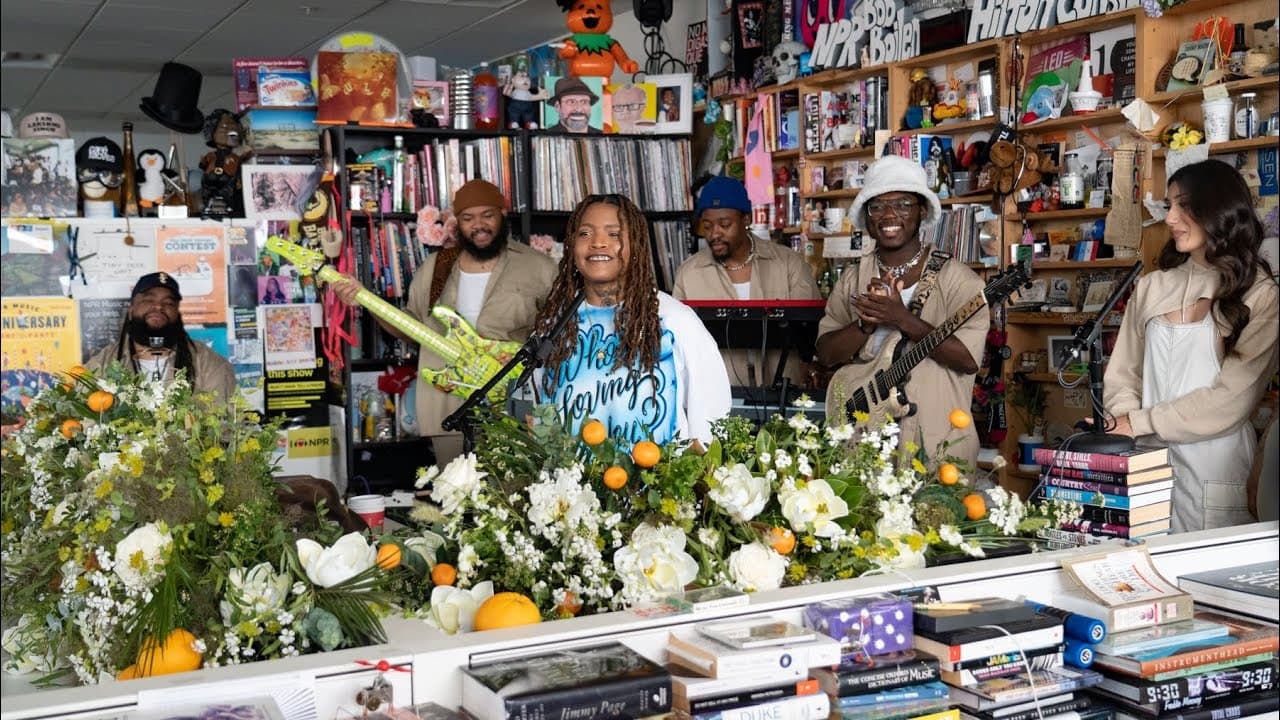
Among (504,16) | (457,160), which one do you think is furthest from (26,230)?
(504,16)

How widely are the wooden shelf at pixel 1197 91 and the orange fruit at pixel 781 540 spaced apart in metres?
2.96

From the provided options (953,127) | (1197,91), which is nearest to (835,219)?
(953,127)

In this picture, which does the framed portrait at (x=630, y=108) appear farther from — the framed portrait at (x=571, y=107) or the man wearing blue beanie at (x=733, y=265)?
the man wearing blue beanie at (x=733, y=265)

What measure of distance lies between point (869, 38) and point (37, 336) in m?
3.94

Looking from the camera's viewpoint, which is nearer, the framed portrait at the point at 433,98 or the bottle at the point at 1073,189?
the bottle at the point at 1073,189

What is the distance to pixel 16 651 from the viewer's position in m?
2.07

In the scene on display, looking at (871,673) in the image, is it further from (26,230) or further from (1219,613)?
(26,230)

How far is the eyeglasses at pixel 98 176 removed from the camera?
5656mm

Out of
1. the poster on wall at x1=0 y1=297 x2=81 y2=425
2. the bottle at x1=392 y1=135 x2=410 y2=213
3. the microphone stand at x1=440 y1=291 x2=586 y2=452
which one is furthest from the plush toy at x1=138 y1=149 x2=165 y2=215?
the microphone stand at x1=440 y1=291 x2=586 y2=452

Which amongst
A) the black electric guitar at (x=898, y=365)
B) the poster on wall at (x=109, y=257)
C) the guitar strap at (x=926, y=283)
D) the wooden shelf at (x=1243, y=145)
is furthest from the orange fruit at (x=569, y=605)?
the poster on wall at (x=109, y=257)

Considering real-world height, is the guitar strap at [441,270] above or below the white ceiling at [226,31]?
below

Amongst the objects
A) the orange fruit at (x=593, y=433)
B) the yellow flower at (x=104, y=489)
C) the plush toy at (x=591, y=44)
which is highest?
the plush toy at (x=591, y=44)

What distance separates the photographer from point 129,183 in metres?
5.80

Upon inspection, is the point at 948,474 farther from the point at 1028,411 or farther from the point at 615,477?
the point at 1028,411
